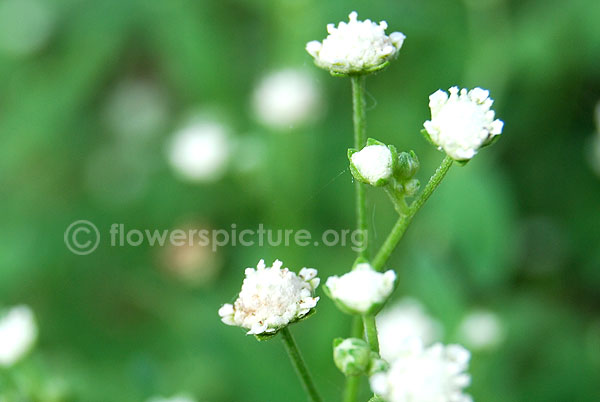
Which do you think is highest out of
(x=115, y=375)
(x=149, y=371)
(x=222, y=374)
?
(x=115, y=375)

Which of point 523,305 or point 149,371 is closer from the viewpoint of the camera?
point 149,371

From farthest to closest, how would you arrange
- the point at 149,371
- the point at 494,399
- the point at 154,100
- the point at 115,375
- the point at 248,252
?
the point at 154,100 → the point at 248,252 → the point at 115,375 → the point at 494,399 → the point at 149,371

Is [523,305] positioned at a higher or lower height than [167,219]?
lower

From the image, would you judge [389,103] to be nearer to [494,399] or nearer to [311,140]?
[311,140]

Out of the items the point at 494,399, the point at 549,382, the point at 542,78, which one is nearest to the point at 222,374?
the point at 494,399

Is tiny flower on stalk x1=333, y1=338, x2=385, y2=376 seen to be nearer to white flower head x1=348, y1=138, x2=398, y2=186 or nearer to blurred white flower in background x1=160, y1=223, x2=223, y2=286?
white flower head x1=348, y1=138, x2=398, y2=186

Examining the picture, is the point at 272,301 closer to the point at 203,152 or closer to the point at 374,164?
the point at 374,164
